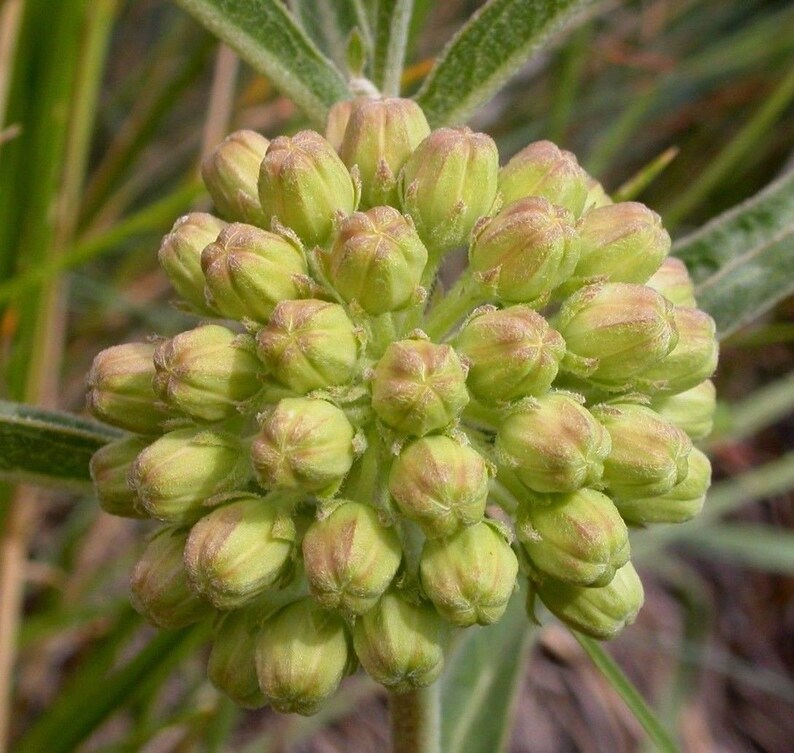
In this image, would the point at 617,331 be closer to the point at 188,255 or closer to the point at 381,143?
the point at 381,143

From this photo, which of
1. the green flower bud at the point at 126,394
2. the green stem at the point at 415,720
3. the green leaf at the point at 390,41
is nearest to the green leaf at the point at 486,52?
the green leaf at the point at 390,41

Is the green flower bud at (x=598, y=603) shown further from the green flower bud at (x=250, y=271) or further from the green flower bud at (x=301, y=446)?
the green flower bud at (x=250, y=271)

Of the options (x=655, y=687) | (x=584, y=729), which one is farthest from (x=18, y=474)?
(x=655, y=687)

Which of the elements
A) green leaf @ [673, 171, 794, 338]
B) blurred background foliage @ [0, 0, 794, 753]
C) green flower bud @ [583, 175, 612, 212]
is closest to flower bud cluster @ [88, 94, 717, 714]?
green flower bud @ [583, 175, 612, 212]

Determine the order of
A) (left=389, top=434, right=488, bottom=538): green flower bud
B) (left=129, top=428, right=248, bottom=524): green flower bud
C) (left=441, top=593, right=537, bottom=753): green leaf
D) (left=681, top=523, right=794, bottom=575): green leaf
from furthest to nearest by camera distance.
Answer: (left=681, top=523, right=794, bottom=575): green leaf, (left=441, top=593, right=537, bottom=753): green leaf, (left=129, top=428, right=248, bottom=524): green flower bud, (left=389, top=434, right=488, bottom=538): green flower bud

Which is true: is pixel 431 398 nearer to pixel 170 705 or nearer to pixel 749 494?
pixel 749 494

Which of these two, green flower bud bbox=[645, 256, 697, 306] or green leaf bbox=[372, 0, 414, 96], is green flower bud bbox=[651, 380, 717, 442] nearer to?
green flower bud bbox=[645, 256, 697, 306]

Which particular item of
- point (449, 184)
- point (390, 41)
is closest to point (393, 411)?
point (449, 184)
